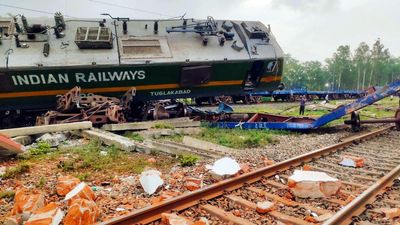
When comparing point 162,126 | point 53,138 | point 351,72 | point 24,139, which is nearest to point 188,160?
point 53,138

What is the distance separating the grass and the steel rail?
11.4 ft

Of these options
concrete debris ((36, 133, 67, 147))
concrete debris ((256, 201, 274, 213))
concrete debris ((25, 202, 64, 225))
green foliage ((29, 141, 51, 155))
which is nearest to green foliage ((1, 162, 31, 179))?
green foliage ((29, 141, 51, 155))

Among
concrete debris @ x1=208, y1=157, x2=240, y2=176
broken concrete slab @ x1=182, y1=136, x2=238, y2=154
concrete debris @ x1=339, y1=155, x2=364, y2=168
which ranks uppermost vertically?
concrete debris @ x1=208, y1=157, x2=240, y2=176

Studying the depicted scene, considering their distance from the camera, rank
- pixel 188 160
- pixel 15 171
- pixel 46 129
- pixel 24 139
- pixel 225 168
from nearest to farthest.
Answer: pixel 225 168 → pixel 15 171 → pixel 188 160 → pixel 24 139 → pixel 46 129

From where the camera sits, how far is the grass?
8.30m

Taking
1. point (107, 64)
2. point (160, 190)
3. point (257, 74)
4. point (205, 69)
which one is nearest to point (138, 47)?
point (107, 64)

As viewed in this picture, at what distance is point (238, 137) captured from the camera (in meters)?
8.82

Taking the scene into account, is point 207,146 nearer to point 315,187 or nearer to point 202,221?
point 315,187

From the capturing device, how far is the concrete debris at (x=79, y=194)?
3998 millimetres

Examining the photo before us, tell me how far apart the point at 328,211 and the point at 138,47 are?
8.61 m

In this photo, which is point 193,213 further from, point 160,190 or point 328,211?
point 328,211

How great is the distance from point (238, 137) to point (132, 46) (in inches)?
183

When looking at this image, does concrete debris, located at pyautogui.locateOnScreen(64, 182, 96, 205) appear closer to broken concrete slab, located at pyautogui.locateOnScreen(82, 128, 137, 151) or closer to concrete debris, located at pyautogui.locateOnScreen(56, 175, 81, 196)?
concrete debris, located at pyautogui.locateOnScreen(56, 175, 81, 196)

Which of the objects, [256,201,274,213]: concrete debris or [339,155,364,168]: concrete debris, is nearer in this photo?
[256,201,274,213]: concrete debris
